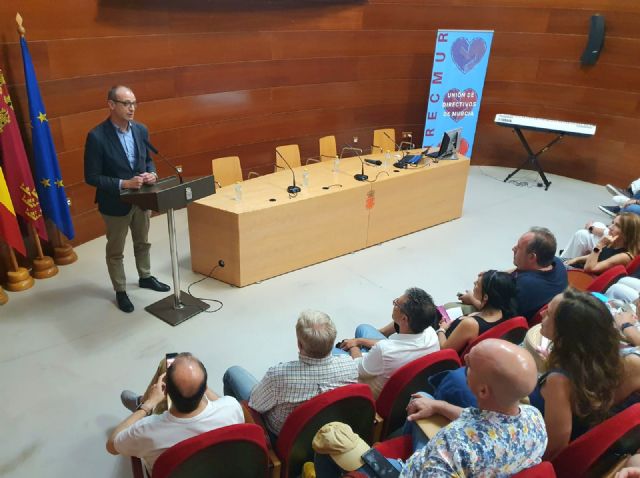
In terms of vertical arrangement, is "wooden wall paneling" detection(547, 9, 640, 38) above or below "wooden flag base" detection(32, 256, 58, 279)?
above

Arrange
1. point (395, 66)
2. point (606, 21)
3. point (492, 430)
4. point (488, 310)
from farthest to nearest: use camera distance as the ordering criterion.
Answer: point (395, 66)
point (606, 21)
point (488, 310)
point (492, 430)

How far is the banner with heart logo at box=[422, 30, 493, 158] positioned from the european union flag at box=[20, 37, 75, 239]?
501 cm

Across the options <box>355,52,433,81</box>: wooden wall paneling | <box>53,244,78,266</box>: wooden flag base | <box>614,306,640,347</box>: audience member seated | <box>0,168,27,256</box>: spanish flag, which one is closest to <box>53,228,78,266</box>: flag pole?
<box>53,244,78,266</box>: wooden flag base

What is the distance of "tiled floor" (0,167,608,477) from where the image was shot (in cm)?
277

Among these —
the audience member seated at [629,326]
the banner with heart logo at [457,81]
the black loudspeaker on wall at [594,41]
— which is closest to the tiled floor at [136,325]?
the audience member seated at [629,326]

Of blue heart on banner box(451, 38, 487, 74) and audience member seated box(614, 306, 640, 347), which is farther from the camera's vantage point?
blue heart on banner box(451, 38, 487, 74)

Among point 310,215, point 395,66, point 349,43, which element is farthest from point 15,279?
point 395,66

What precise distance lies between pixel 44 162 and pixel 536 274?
3.86m

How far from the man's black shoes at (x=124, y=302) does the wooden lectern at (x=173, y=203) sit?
13cm

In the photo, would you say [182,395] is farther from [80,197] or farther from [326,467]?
[80,197]

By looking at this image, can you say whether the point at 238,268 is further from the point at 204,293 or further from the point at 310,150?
the point at 310,150

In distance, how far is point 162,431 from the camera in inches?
71.0

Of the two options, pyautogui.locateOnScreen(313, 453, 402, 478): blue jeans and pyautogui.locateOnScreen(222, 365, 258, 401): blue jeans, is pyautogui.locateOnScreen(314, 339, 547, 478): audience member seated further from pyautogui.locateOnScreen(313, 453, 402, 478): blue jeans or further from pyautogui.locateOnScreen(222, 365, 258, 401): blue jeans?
pyautogui.locateOnScreen(222, 365, 258, 401): blue jeans

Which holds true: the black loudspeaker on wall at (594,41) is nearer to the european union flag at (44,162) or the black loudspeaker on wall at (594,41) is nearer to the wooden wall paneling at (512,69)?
the wooden wall paneling at (512,69)
